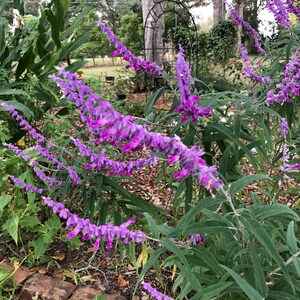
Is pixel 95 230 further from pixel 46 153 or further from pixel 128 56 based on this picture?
pixel 46 153

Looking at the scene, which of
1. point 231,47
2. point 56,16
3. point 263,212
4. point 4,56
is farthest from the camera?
point 231,47

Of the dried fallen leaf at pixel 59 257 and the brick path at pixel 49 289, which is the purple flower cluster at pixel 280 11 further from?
the dried fallen leaf at pixel 59 257

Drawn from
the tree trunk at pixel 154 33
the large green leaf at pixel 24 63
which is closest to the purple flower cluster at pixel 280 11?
the large green leaf at pixel 24 63

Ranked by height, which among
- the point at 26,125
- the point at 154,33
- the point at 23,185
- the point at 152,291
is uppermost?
the point at 154,33

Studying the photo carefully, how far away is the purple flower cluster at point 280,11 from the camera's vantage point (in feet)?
5.71

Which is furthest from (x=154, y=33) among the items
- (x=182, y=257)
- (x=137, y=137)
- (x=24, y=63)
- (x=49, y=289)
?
(x=137, y=137)

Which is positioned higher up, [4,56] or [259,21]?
[259,21]

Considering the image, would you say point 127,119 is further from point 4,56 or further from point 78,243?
point 4,56

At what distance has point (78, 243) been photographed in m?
2.40

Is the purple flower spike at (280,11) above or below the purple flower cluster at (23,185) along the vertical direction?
above

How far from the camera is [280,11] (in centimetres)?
177

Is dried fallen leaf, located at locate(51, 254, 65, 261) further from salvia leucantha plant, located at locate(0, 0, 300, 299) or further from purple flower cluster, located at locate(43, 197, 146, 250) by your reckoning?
purple flower cluster, located at locate(43, 197, 146, 250)

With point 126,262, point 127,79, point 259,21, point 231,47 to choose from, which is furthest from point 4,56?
point 259,21

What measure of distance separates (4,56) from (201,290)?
2.64 metres
